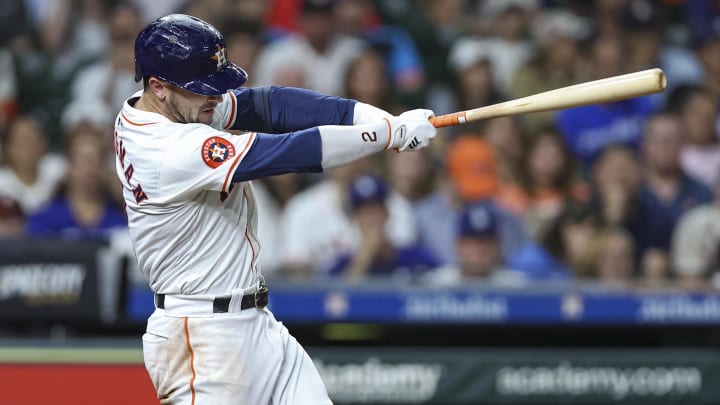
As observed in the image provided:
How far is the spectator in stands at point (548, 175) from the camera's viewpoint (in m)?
6.66

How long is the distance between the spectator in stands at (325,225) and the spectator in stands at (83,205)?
0.94 meters

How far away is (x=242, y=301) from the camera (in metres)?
3.44

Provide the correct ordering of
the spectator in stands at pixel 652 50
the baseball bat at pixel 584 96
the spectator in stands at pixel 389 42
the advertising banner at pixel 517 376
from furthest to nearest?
1. the spectator in stands at pixel 652 50
2. the spectator in stands at pixel 389 42
3. the advertising banner at pixel 517 376
4. the baseball bat at pixel 584 96

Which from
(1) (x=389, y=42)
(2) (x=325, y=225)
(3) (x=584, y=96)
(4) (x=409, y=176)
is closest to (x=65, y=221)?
(2) (x=325, y=225)

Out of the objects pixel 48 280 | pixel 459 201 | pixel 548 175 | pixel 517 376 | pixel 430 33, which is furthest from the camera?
pixel 430 33

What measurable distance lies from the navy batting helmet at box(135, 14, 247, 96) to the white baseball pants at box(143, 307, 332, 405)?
70 centimetres

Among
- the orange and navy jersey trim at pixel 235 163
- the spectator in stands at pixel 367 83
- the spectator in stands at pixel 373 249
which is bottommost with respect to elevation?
the spectator in stands at pixel 373 249

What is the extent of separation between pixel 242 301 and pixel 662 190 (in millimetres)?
3871

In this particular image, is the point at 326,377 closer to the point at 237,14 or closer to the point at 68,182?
the point at 68,182

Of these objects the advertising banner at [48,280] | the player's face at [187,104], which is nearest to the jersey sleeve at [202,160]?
the player's face at [187,104]

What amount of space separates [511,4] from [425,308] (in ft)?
9.29

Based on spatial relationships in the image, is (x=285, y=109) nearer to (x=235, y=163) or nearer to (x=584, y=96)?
(x=235, y=163)

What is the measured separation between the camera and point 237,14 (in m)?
7.28

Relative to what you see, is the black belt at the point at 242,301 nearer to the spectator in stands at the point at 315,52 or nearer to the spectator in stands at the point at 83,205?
the spectator in stands at the point at 83,205
